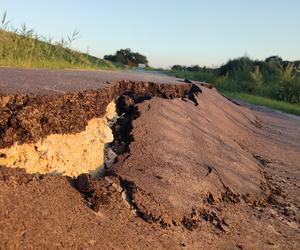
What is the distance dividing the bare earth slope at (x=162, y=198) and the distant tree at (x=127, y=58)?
44251mm

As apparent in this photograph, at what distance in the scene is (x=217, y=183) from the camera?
373 centimetres

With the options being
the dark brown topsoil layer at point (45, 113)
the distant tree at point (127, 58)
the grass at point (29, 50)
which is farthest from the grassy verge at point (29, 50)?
the distant tree at point (127, 58)

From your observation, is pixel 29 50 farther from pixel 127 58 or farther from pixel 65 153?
pixel 127 58

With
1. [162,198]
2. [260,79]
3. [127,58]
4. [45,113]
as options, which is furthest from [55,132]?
[127,58]

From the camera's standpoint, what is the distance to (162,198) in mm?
3051

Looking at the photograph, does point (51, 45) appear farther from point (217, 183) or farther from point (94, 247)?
point (94, 247)

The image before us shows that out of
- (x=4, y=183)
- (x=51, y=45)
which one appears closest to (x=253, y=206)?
(x=4, y=183)

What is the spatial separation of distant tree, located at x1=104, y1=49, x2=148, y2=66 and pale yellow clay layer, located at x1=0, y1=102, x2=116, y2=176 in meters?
45.1

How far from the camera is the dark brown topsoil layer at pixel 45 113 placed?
2.64 metres

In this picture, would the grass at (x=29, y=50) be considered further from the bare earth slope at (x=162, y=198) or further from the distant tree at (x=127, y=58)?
the distant tree at (x=127, y=58)

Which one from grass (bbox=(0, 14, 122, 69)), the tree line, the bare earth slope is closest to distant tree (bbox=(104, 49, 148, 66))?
the tree line

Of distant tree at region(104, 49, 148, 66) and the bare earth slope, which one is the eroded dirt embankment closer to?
the bare earth slope

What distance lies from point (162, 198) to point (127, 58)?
Result: 50.9 metres

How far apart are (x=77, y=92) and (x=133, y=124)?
0.57 meters
